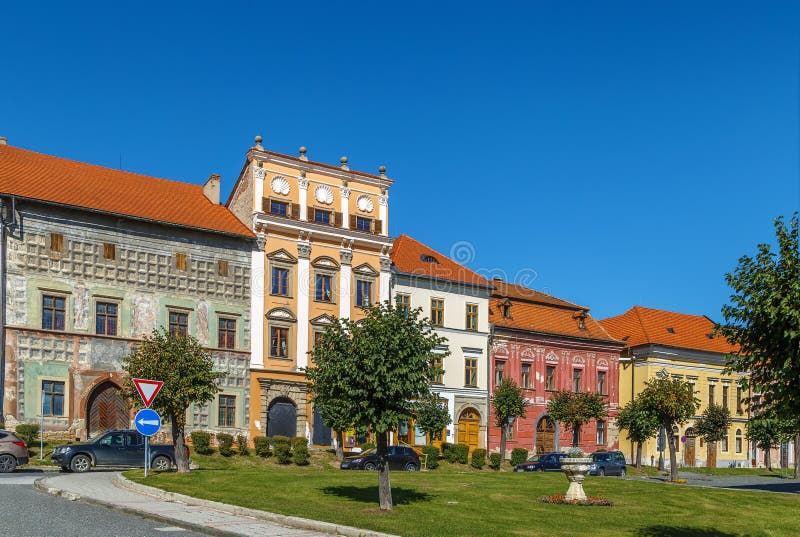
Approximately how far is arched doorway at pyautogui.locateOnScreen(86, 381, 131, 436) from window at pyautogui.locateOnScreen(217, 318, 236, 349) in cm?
626

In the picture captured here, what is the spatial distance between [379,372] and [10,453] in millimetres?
15952

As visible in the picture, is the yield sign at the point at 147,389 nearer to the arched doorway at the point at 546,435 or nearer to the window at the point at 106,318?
the window at the point at 106,318

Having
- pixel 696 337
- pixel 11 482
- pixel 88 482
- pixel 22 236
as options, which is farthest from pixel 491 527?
pixel 696 337

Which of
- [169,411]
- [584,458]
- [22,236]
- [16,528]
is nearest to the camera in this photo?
[16,528]

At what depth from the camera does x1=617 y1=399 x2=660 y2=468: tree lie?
46875 millimetres

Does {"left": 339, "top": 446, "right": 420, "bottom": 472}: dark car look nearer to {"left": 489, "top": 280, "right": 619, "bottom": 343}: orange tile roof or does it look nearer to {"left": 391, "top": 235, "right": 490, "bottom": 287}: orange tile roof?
{"left": 391, "top": 235, "right": 490, "bottom": 287}: orange tile roof

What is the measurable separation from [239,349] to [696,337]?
133ft

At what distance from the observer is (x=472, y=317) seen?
60.4 meters

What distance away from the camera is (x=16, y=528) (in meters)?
16.8

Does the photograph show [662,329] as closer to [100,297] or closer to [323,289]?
[323,289]

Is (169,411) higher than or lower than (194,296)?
lower

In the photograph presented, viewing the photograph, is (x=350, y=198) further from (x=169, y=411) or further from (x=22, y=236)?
(x=169, y=411)

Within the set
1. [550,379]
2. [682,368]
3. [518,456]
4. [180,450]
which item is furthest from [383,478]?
[682,368]

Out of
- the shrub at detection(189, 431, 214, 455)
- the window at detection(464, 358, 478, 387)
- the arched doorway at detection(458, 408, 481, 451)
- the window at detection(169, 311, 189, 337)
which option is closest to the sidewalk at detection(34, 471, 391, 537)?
the shrub at detection(189, 431, 214, 455)
